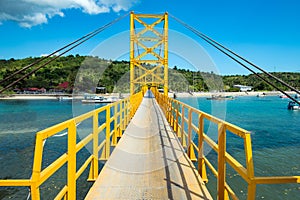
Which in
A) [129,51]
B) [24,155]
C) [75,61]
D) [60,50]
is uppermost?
[75,61]

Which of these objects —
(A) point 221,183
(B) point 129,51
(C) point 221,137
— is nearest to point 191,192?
(A) point 221,183

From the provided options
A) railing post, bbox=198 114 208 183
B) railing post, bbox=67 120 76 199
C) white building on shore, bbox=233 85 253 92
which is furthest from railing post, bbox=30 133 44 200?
white building on shore, bbox=233 85 253 92

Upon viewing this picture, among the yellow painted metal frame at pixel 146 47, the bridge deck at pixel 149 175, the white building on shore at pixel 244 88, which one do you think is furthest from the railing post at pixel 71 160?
the white building on shore at pixel 244 88

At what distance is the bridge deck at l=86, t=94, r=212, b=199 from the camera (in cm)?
274

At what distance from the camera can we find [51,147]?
42.9ft

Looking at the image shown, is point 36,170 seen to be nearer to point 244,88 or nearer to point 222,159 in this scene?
point 222,159

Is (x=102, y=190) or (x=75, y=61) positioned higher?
(x=75, y=61)

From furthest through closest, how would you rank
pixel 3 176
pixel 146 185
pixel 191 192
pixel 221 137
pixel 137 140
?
1. pixel 3 176
2. pixel 137 140
3. pixel 146 185
4. pixel 191 192
5. pixel 221 137

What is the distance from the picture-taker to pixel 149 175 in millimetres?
3357

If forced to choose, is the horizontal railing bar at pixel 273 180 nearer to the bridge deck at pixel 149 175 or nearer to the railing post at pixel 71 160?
the bridge deck at pixel 149 175

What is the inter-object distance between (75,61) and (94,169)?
4715 cm

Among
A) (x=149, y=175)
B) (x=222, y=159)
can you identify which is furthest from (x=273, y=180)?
(x=149, y=175)

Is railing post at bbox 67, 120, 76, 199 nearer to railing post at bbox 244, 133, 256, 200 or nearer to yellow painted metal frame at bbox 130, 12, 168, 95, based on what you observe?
railing post at bbox 244, 133, 256, 200

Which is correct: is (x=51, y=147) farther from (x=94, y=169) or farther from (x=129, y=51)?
(x=94, y=169)
